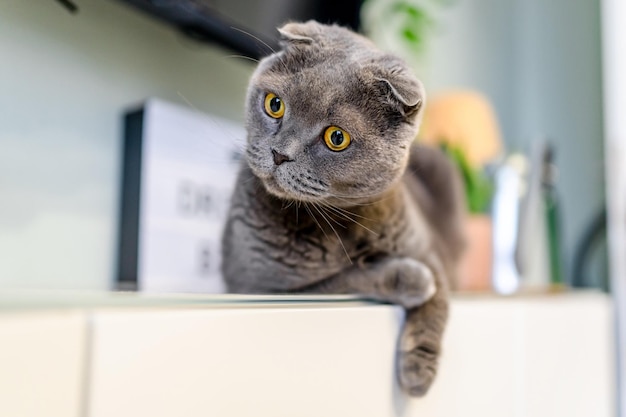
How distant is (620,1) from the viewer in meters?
1.44

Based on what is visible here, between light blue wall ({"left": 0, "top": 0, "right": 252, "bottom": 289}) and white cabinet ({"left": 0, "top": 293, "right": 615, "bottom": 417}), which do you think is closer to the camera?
white cabinet ({"left": 0, "top": 293, "right": 615, "bottom": 417})

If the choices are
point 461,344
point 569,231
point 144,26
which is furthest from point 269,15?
point 569,231

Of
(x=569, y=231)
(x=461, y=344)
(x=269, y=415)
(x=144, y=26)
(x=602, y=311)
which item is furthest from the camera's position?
(x=569, y=231)

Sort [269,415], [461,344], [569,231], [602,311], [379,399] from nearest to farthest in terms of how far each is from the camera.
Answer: [269,415] → [379,399] → [461,344] → [602,311] → [569,231]

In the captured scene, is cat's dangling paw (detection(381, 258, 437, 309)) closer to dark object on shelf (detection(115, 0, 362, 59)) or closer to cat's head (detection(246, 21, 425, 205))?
cat's head (detection(246, 21, 425, 205))

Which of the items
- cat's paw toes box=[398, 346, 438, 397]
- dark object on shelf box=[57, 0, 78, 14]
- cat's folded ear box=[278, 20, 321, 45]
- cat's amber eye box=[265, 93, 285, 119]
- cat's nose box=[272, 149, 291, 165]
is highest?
dark object on shelf box=[57, 0, 78, 14]

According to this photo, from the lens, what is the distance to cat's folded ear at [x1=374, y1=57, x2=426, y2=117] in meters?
0.65

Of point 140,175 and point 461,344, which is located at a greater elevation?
point 140,175

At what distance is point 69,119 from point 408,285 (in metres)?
0.61

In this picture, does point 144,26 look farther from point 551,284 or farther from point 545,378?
point 551,284

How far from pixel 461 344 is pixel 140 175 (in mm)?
600

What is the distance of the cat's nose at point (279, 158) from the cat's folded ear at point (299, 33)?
0.14 meters

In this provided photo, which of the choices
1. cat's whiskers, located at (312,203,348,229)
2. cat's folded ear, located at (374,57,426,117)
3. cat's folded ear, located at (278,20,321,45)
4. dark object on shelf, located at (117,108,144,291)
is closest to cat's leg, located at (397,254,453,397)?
cat's whiskers, located at (312,203,348,229)

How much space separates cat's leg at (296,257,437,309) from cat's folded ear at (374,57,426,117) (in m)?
0.20
